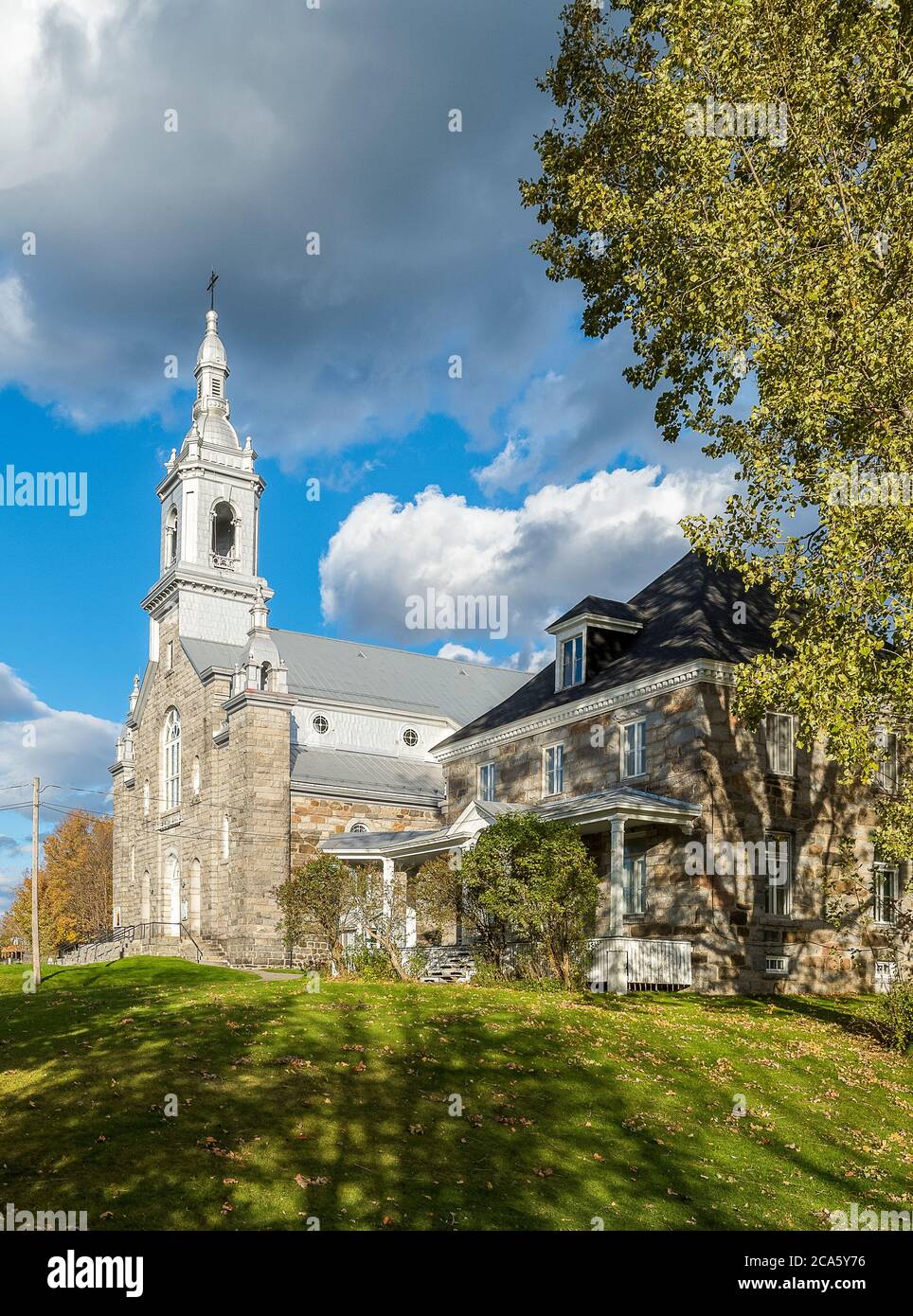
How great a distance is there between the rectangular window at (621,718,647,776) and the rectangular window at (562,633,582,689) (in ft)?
9.72

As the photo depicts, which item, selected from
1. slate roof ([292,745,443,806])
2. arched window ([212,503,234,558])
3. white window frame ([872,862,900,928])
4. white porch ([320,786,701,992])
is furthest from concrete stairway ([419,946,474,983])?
arched window ([212,503,234,558])

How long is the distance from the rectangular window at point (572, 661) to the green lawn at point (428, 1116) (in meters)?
13.2

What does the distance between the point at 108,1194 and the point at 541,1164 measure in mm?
3815

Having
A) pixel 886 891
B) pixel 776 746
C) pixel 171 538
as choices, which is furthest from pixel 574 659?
pixel 171 538

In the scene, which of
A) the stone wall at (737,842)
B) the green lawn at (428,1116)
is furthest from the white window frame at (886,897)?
the green lawn at (428,1116)

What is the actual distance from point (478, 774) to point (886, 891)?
1204 cm

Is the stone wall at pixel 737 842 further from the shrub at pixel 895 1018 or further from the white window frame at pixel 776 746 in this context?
the shrub at pixel 895 1018

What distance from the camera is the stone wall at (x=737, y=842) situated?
23672 millimetres

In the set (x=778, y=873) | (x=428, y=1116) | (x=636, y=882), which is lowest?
(x=428, y=1116)

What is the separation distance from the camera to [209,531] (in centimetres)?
4419

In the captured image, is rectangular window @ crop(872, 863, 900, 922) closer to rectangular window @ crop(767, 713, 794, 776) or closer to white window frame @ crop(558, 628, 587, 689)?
rectangular window @ crop(767, 713, 794, 776)

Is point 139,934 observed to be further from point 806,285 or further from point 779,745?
point 806,285

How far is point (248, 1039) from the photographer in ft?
42.7
